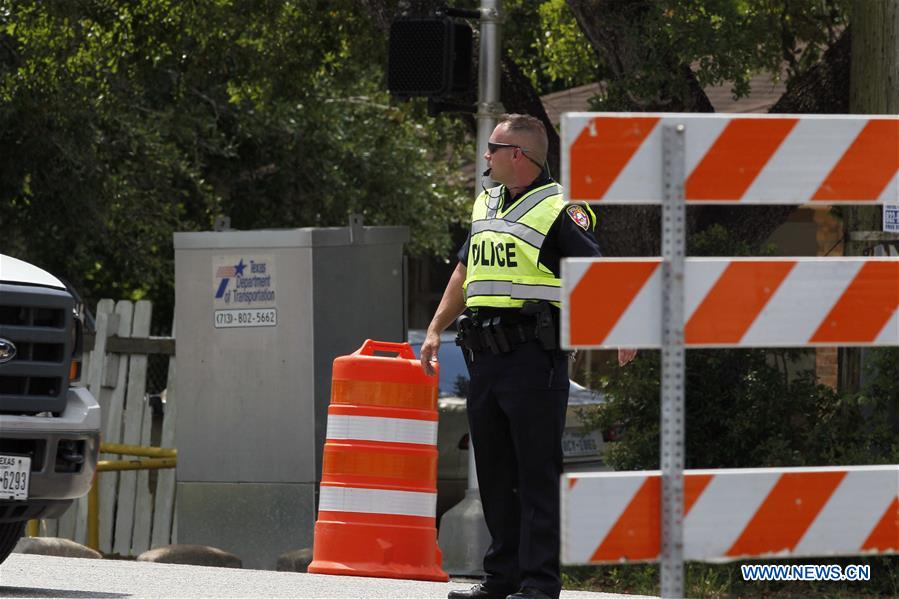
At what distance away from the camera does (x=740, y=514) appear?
4836 mm

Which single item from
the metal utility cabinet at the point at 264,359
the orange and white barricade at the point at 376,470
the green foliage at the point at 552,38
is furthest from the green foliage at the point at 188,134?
the orange and white barricade at the point at 376,470

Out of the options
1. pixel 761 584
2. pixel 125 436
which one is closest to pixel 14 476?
pixel 761 584

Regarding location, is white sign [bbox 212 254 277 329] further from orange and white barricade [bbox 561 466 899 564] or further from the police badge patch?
orange and white barricade [bbox 561 466 899 564]

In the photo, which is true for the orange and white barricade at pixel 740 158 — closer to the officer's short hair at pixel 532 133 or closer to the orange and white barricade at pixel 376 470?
the officer's short hair at pixel 532 133

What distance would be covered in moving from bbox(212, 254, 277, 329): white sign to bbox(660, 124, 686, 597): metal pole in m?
6.00

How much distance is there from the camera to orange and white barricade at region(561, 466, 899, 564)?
4734 mm

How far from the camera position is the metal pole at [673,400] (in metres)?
4.79

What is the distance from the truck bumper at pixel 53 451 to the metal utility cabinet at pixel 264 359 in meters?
3.03

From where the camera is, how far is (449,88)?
993 cm

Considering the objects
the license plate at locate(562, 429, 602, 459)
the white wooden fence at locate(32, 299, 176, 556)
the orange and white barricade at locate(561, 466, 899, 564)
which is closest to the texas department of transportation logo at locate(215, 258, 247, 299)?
the white wooden fence at locate(32, 299, 176, 556)

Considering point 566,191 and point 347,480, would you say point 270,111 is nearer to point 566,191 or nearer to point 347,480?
point 347,480

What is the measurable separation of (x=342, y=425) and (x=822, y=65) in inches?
190

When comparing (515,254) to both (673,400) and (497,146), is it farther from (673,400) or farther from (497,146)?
(673,400)

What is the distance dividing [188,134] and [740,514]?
16606 millimetres
